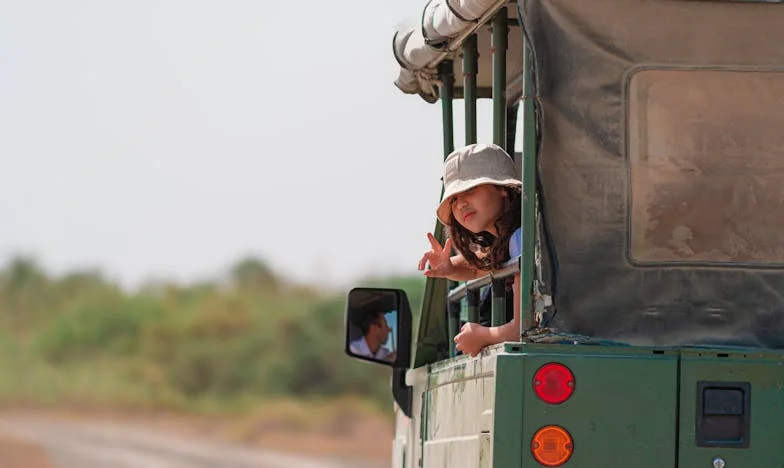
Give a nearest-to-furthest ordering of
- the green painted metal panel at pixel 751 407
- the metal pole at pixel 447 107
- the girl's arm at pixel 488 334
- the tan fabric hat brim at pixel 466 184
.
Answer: the green painted metal panel at pixel 751 407 → the girl's arm at pixel 488 334 → the tan fabric hat brim at pixel 466 184 → the metal pole at pixel 447 107

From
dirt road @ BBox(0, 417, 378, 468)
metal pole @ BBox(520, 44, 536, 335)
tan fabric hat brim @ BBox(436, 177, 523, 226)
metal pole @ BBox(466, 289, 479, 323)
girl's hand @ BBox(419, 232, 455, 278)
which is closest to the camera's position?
metal pole @ BBox(520, 44, 536, 335)

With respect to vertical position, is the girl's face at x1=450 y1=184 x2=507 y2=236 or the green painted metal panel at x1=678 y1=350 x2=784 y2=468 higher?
the girl's face at x1=450 y1=184 x2=507 y2=236

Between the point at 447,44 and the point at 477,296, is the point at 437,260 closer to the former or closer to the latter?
the point at 477,296

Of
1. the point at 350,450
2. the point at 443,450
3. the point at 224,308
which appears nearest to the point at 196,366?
the point at 224,308

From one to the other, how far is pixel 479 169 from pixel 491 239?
29 cm

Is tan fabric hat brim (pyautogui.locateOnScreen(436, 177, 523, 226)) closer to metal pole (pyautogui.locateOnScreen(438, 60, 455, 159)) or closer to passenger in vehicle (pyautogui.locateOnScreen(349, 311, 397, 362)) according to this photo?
metal pole (pyautogui.locateOnScreen(438, 60, 455, 159))

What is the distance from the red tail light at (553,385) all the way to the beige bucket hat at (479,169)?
976mm

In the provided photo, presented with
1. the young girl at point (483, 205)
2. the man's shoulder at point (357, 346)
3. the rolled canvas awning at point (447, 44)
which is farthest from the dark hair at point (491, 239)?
the man's shoulder at point (357, 346)

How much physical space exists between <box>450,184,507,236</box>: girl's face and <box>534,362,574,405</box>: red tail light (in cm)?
102

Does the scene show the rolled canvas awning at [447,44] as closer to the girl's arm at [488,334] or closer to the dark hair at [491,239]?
the dark hair at [491,239]

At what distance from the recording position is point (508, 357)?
17.3ft

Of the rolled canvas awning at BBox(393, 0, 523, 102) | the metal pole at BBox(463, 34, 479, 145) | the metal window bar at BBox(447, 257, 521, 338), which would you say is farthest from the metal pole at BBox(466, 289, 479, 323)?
the rolled canvas awning at BBox(393, 0, 523, 102)

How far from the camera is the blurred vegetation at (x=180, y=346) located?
5597 cm

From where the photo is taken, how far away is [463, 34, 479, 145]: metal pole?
22.5 feet
